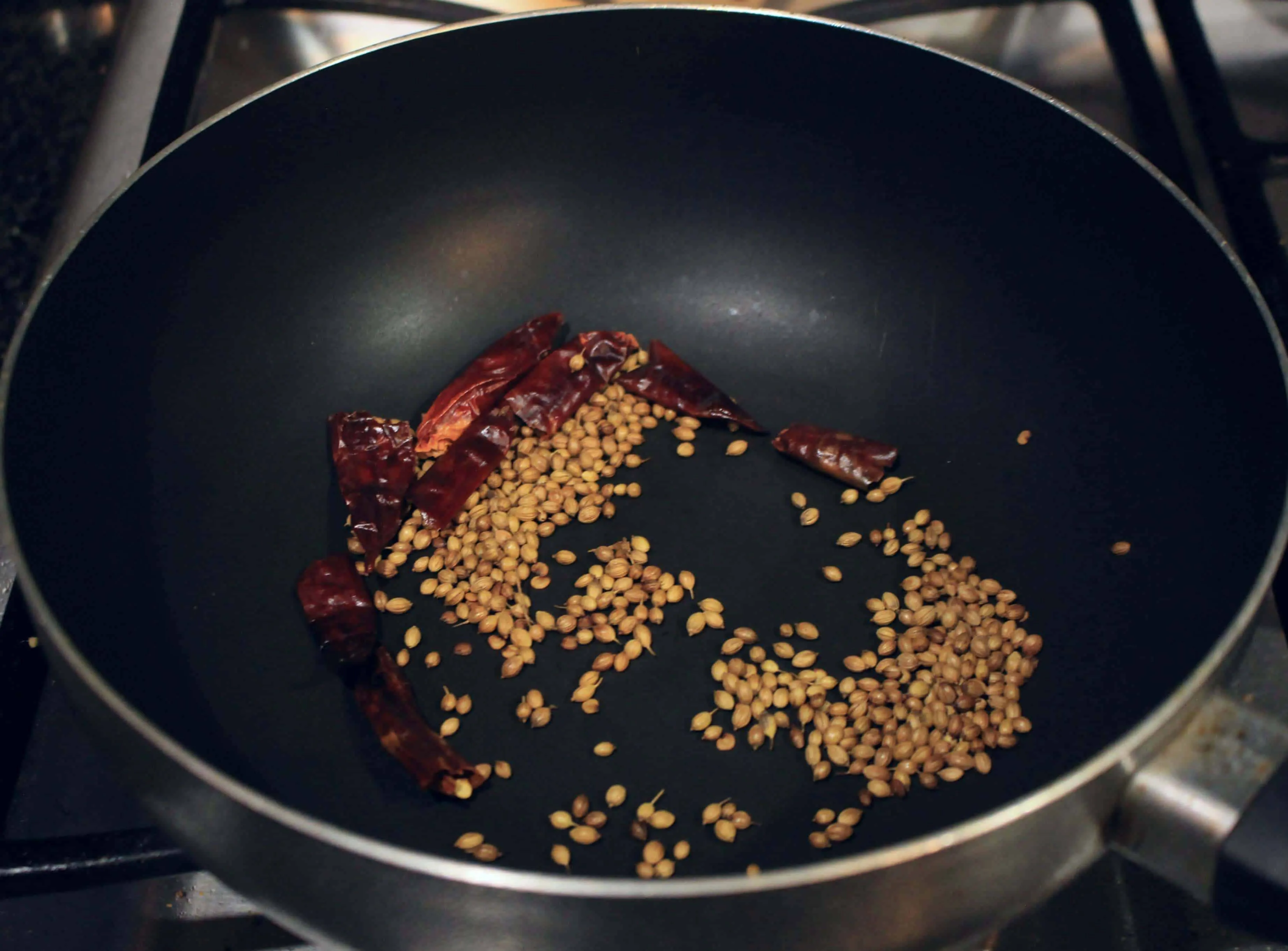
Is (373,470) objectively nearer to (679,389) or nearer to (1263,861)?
(679,389)

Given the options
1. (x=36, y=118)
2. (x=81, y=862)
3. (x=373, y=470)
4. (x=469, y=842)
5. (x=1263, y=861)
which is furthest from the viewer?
(x=36, y=118)

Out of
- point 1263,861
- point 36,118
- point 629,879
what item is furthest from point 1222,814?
point 36,118

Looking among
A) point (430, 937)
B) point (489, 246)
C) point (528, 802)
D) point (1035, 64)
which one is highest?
point (1035, 64)

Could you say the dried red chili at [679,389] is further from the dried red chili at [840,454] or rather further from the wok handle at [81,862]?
the wok handle at [81,862]

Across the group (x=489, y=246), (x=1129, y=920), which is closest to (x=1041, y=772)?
(x=1129, y=920)

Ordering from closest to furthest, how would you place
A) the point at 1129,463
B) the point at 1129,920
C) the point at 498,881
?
1. the point at 498,881
2. the point at 1129,920
3. the point at 1129,463

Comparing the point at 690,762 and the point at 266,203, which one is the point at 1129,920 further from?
the point at 266,203
